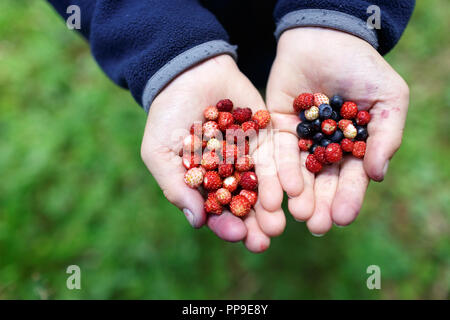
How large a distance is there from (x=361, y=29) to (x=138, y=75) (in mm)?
1152

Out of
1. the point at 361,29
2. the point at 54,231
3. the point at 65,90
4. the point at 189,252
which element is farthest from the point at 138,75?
the point at 65,90

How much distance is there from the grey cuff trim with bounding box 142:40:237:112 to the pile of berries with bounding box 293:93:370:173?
555 millimetres

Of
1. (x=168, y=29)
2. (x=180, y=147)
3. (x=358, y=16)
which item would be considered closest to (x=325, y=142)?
(x=358, y=16)

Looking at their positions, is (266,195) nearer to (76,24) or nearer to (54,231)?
(76,24)

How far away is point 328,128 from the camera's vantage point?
6.63 feet

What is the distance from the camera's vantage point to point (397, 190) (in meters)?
3.07

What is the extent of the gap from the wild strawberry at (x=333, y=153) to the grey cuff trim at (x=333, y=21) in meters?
0.56

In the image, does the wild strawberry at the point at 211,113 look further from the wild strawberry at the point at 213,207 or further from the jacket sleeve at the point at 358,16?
the jacket sleeve at the point at 358,16

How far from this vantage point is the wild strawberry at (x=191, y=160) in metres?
1.95

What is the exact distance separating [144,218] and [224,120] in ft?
4.24

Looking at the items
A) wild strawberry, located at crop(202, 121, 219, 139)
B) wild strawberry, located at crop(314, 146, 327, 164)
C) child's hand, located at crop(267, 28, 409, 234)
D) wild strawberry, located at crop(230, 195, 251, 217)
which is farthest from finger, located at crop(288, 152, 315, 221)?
wild strawberry, located at crop(202, 121, 219, 139)

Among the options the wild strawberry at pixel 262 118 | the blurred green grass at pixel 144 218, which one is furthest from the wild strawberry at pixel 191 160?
the blurred green grass at pixel 144 218

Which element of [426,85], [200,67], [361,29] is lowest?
[426,85]
